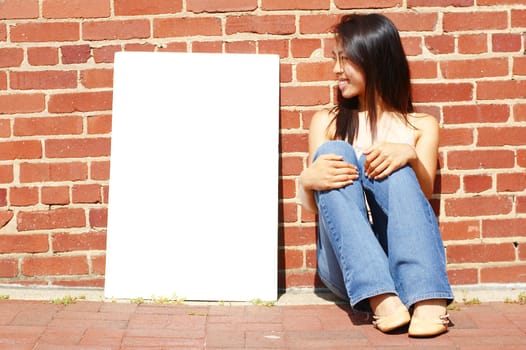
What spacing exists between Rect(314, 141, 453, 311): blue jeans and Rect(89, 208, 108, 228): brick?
43.1 inches

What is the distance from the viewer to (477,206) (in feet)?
12.3

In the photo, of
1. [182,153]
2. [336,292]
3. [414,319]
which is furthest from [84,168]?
[414,319]

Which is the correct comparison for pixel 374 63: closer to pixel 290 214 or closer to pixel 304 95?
pixel 304 95

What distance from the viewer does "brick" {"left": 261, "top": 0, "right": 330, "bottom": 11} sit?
12.1 ft

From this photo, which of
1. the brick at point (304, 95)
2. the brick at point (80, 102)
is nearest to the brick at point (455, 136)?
the brick at point (304, 95)

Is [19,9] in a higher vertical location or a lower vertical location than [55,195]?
higher

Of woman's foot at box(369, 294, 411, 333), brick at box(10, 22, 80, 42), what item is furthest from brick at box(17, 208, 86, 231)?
woman's foot at box(369, 294, 411, 333)

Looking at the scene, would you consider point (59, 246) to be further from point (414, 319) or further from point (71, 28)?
point (414, 319)

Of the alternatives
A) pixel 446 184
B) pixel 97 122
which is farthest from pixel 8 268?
pixel 446 184

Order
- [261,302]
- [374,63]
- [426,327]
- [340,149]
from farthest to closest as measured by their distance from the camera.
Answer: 1. [261,302]
2. [374,63]
3. [340,149]
4. [426,327]

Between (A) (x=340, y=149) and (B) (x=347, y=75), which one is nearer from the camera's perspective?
(A) (x=340, y=149)

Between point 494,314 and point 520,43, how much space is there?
126 centimetres

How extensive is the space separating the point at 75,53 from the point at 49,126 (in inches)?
14.0

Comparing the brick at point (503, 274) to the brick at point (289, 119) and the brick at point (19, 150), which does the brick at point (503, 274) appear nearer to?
the brick at point (289, 119)
